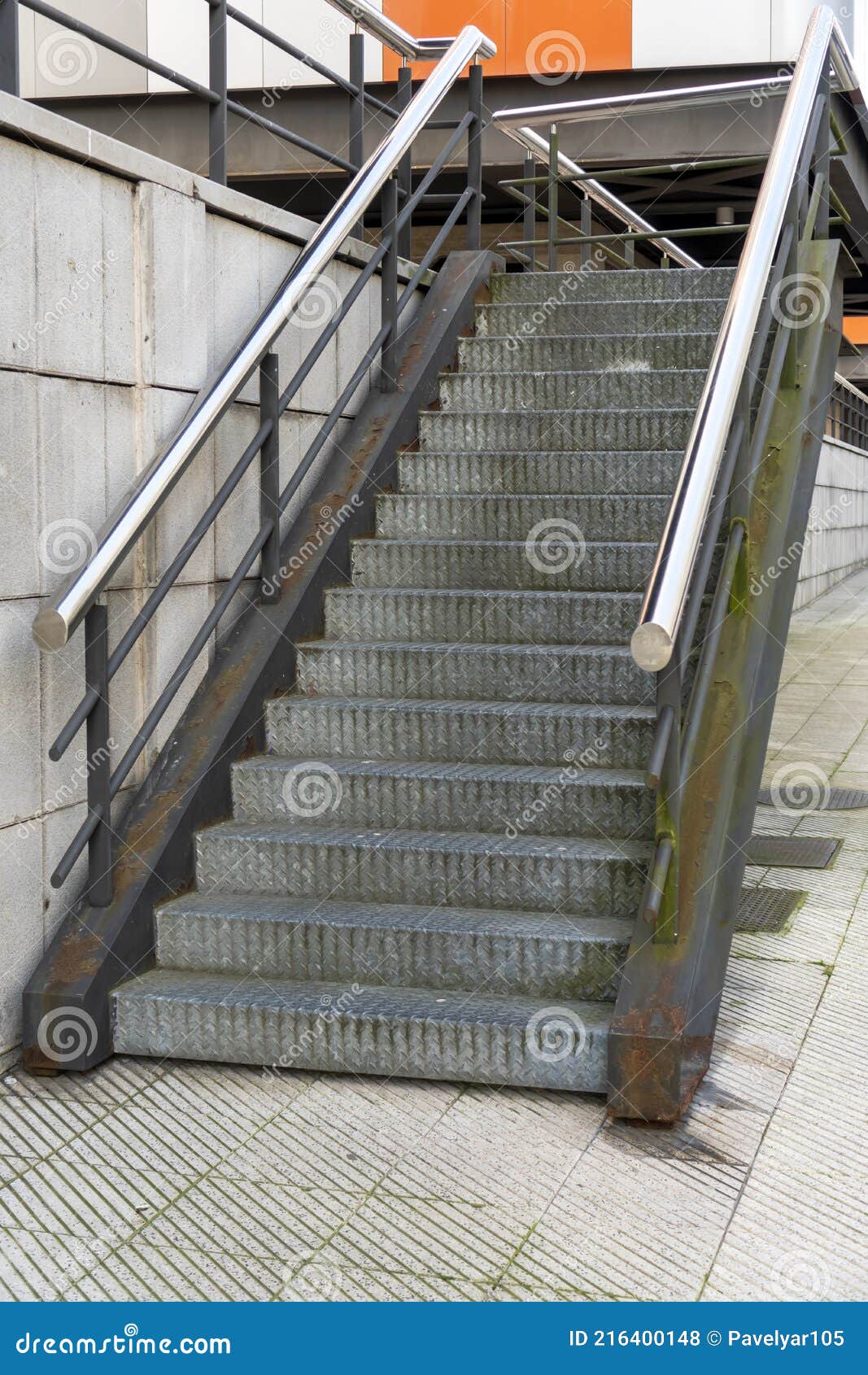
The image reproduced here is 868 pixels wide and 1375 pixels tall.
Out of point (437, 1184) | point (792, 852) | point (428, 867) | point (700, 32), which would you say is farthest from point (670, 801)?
point (700, 32)

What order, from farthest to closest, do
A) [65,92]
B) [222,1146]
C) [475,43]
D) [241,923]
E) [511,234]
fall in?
1. [511,234]
2. [65,92]
3. [475,43]
4. [241,923]
5. [222,1146]

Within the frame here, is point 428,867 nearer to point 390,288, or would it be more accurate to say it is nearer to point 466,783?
point 466,783

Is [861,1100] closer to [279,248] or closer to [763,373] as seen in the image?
[763,373]

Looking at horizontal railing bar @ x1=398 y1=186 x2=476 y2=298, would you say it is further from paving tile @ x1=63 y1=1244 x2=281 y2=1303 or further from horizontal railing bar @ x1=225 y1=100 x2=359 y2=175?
paving tile @ x1=63 y1=1244 x2=281 y2=1303

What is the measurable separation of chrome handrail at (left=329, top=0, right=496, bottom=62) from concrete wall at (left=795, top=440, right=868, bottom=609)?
6.85 meters

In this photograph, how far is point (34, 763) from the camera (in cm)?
315

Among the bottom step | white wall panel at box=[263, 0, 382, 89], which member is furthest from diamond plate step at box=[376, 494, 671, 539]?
white wall panel at box=[263, 0, 382, 89]

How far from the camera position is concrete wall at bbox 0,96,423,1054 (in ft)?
10.00

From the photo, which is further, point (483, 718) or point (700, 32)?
point (700, 32)

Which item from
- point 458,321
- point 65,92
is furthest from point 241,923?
point 65,92

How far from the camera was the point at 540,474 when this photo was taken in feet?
15.5

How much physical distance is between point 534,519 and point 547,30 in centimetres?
726

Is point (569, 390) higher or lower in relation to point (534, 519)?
higher

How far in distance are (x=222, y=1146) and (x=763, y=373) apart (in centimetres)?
284
